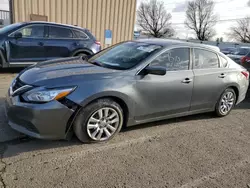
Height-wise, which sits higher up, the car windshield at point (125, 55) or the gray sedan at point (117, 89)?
the car windshield at point (125, 55)

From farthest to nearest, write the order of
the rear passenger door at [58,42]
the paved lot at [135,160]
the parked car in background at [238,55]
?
the parked car in background at [238,55]
the rear passenger door at [58,42]
the paved lot at [135,160]

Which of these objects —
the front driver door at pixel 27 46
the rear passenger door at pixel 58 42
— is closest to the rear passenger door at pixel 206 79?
the rear passenger door at pixel 58 42

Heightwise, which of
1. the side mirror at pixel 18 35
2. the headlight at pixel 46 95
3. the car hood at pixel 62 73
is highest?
the side mirror at pixel 18 35

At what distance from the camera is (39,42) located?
22.5ft

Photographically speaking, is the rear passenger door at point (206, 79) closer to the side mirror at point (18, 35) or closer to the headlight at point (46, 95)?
the headlight at point (46, 95)

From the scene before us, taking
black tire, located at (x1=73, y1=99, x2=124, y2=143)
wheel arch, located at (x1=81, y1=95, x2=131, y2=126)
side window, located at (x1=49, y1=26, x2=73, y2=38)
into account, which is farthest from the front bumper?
side window, located at (x1=49, y1=26, x2=73, y2=38)

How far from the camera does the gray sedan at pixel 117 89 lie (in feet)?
8.91

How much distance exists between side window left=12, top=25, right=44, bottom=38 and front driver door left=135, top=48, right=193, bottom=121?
4824 mm

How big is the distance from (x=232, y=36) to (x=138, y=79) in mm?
62287

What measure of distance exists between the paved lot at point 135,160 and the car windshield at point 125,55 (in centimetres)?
106

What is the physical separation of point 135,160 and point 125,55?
5.54 ft

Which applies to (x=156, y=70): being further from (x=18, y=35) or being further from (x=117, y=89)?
(x=18, y=35)

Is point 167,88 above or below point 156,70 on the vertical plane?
below

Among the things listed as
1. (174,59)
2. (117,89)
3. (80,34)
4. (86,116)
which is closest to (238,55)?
(80,34)
